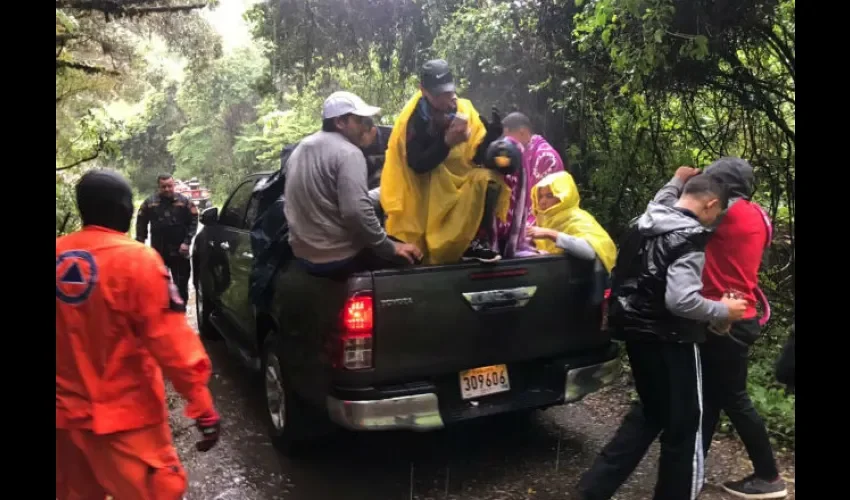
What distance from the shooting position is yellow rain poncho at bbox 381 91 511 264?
Answer: 12.6 ft

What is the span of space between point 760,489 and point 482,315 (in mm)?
1815

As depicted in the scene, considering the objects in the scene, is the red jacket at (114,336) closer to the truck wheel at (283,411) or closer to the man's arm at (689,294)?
the truck wheel at (283,411)

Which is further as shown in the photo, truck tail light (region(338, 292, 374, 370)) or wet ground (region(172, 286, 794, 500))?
wet ground (region(172, 286, 794, 500))

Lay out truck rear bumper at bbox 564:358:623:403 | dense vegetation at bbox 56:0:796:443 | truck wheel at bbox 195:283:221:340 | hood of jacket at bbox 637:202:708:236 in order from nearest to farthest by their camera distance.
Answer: hood of jacket at bbox 637:202:708:236 → truck rear bumper at bbox 564:358:623:403 → dense vegetation at bbox 56:0:796:443 → truck wheel at bbox 195:283:221:340

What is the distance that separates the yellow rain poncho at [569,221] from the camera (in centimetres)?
398

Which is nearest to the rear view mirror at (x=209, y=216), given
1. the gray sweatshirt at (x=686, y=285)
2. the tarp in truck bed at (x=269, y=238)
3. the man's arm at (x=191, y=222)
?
the man's arm at (x=191, y=222)

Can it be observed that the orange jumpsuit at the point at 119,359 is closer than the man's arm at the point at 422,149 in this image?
Yes

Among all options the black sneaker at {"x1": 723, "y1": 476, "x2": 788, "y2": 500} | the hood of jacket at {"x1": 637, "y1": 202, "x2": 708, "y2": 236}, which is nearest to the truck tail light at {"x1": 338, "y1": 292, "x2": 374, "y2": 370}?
the hood of jacket at {"x1": 637, "y1": 202, "x2": 708, "y2": 236}

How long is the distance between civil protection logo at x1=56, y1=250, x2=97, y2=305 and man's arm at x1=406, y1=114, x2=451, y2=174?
200cm

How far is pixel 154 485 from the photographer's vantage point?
7.73ft

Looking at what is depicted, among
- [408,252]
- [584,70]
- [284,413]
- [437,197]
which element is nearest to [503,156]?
[437,197]

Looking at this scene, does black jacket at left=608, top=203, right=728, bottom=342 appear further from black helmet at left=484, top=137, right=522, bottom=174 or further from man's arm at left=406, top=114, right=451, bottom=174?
man's arm at left=406, top=114, right=451, bottom=174

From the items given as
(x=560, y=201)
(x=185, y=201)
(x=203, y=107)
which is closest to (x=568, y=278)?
(x=560, y=201)

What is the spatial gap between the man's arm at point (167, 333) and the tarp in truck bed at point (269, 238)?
1695mm
